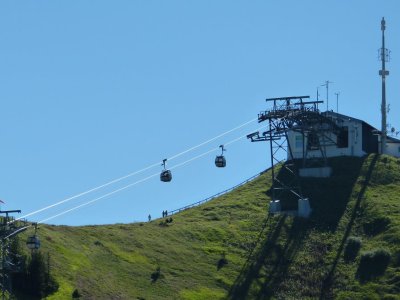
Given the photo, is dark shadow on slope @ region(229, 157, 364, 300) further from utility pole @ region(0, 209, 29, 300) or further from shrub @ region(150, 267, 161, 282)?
utility pole @ region(0, 209, 29, 300)

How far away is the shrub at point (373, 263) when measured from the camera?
115 meters

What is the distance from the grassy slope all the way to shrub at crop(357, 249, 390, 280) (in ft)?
2.17

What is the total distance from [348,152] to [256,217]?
21.7m

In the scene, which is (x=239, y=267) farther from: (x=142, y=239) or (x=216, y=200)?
(x=216, y=200)

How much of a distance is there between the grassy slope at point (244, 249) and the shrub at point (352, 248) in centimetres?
71

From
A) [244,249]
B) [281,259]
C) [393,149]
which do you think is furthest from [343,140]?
[281,259]

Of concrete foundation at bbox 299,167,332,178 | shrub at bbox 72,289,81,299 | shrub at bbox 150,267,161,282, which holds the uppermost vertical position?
concrete foundation at bbox 299,167,332,178

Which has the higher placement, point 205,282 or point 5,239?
point 5,239

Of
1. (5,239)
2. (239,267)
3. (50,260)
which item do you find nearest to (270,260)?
(239,267)

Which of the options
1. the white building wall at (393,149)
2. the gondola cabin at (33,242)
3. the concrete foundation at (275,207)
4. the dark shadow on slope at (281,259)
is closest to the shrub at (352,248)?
the dark shadow on slope at (281,259)

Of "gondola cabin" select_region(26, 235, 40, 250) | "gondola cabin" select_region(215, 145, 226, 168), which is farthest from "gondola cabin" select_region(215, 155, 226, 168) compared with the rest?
"gondola cabin" select_region(26, 235, 40, 250)

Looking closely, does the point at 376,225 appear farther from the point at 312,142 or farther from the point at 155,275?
the point at 155,275

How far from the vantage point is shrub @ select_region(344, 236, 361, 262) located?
120419 millimetres

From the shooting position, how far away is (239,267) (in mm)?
117812
